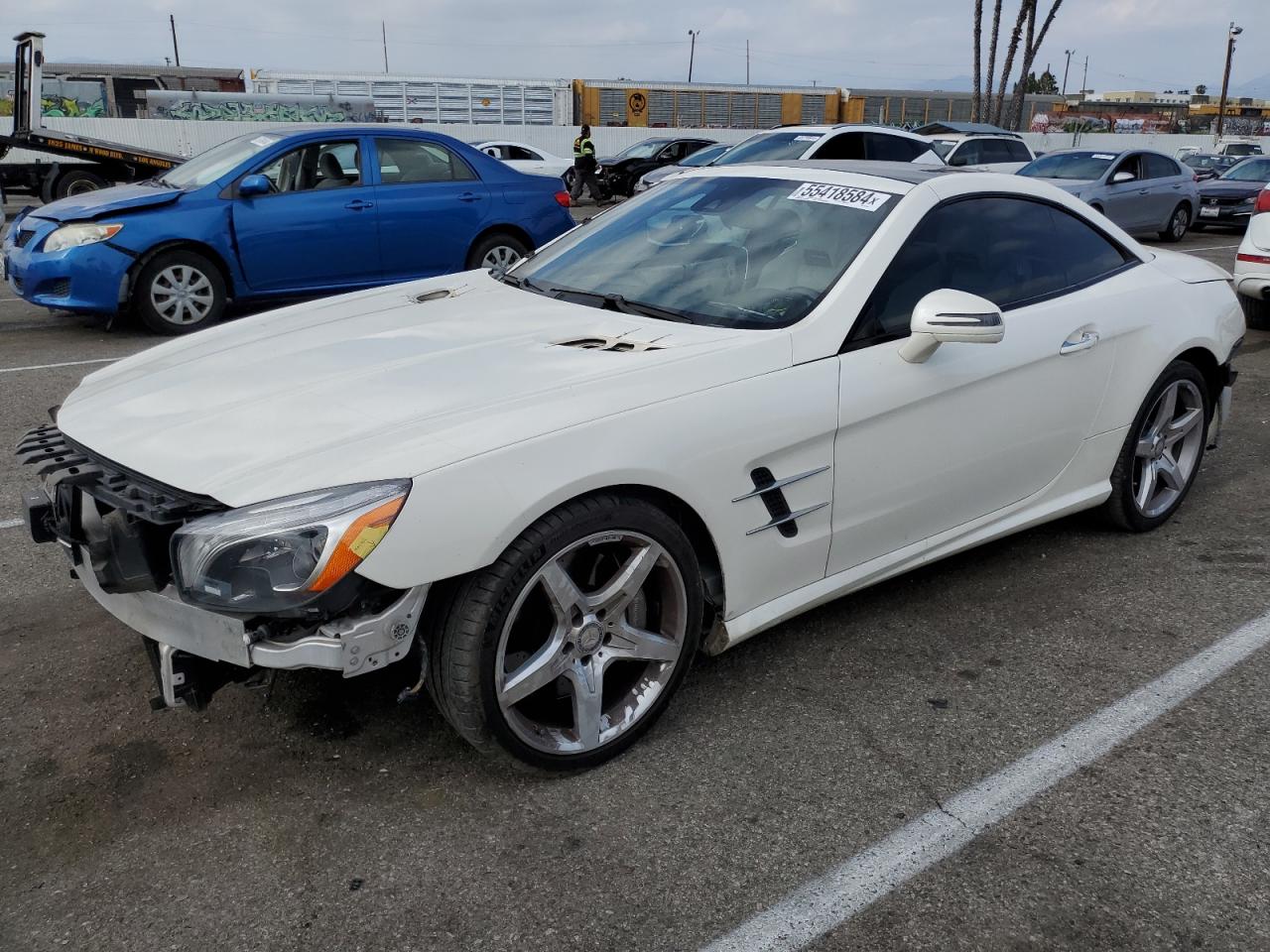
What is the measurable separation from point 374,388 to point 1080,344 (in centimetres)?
242

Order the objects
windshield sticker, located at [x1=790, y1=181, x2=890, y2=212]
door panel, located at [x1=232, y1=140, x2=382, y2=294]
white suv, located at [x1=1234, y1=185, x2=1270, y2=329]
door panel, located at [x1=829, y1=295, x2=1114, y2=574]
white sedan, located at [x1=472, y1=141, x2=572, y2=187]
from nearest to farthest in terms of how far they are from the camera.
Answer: door panel, located at [x1=829, y1=295, x2=1114, y2=574]
windshield sticker, located at [x1=790, y1=181, x2=890, y2=212]
white suv, located at [x1=1234, y1=185, x2=1270, y2=329]
door panel, located at [x1=232, y1=140, x2=382, y2=294]
white sedan, located at [x1=472, y1=141, x2=572, y2=187]

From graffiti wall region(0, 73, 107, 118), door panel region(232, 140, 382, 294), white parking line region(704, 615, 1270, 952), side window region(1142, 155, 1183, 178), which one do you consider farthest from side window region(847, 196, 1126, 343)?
graffiti wall region(0, 73, 107, 118)

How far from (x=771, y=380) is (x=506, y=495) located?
897mm

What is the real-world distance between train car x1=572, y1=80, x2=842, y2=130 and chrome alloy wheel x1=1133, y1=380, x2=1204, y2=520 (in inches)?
1435

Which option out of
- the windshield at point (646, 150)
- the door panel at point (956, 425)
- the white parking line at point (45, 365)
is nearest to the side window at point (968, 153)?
the windshield at point (646, 150)

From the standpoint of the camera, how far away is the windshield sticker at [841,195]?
3.50 metres

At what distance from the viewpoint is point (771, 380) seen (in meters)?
2.97

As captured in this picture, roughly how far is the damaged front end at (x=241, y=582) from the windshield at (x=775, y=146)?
11.4 metres

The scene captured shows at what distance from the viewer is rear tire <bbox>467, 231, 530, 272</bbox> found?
941cm

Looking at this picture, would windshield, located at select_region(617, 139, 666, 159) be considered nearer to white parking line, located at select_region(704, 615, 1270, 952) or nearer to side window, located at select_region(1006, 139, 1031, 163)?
side window, located at select_region(1006, 139, 1031, 163)

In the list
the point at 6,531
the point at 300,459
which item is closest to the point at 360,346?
the point at 300,459

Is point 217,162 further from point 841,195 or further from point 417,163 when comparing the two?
point 841,195

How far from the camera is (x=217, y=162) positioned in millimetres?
8695

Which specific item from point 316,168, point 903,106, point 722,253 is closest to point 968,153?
point 316,168
